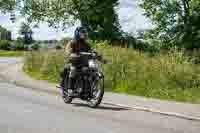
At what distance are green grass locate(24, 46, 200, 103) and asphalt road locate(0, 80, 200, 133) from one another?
2.58 m

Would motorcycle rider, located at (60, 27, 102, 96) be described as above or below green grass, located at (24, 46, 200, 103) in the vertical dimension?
above

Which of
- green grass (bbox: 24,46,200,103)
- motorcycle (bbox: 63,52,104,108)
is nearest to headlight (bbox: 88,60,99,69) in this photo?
motorcycle (bbox: 63,52,104,108)

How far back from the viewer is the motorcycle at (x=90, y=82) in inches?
542

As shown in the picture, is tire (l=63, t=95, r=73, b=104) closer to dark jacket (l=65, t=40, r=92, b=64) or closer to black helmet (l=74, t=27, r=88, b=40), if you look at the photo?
dark jacket (l=65, t=40, r=92, b=64)

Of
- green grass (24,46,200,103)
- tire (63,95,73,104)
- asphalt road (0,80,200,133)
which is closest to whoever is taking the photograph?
asphalt road (0,80,200,133)

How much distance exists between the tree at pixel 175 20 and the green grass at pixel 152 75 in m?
31.3

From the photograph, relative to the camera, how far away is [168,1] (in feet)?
190

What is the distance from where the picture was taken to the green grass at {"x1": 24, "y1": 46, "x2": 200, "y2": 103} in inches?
644

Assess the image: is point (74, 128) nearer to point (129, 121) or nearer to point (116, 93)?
point (129, 121)

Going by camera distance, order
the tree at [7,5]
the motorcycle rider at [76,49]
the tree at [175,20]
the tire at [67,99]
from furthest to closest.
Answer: the tree at [7,5], the tree at [175,20], the tire at [67,99], the motorcycle rider at [76,49]

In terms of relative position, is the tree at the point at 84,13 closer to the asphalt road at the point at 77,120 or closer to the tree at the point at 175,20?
the tree at the point at 175,20

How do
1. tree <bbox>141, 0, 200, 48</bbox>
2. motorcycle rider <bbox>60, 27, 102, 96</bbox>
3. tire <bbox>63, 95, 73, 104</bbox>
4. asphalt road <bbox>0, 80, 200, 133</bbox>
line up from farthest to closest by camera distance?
1. tree <bbox>141, 0, 200, 48</bbox>
2. tire <bbox>63, 95, 73, 104</bbox>
3. motorcycle rider <bbox>60, 27, 102, 96</bbox>
4. asphalt road <bbox>0, 80, 200, 133</bbox>

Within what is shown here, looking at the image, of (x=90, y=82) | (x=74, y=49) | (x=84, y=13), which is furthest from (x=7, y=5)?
(x=90, y=82)

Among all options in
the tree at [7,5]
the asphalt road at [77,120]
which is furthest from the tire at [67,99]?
the tree at [7,5]
